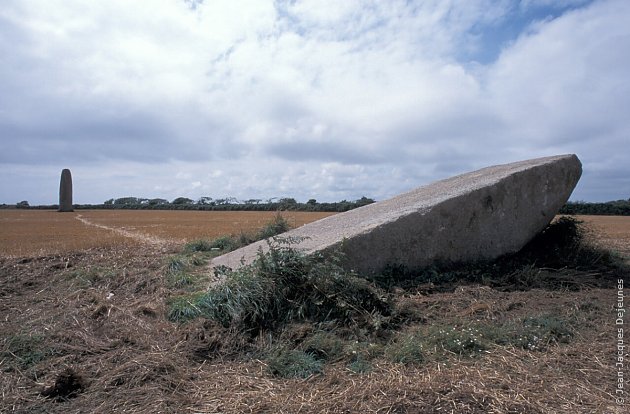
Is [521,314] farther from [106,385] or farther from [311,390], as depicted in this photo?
[106,385]

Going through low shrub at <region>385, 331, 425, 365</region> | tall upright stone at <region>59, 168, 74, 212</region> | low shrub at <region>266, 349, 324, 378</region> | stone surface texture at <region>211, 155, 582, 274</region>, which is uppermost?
tall upright stone at <region>59, 168, 74, 212</region>

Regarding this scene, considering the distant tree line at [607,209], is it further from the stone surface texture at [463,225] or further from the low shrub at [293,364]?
the low shrub at [293,364]

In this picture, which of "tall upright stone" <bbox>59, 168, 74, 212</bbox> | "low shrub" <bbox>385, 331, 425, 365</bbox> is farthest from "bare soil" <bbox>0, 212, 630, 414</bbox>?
"tall upright stone" <bbox>59, 168, 74, 212</bbox>

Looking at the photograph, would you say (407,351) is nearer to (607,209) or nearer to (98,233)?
(98,233)

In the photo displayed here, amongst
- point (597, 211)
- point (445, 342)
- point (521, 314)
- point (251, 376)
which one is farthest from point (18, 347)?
point (597, 211)

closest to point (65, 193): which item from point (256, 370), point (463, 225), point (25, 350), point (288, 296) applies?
point (25, 350)

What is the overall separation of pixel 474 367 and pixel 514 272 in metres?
3.44

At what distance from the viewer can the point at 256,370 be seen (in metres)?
3.92

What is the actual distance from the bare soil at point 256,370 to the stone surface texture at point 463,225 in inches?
34.3

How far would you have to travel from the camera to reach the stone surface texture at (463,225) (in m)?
6.40

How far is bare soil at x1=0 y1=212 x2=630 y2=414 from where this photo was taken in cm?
327

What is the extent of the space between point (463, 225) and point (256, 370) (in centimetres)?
446

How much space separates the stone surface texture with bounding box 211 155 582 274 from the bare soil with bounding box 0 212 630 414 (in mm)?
871

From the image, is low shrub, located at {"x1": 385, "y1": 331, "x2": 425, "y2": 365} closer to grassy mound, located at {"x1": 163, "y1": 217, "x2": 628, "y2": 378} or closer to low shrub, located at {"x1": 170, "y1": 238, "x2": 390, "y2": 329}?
grassy mound, located at {"x1": 163, "y1": 217, "x2": 628, "y2": 378}
